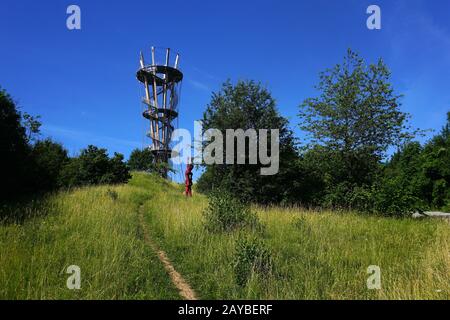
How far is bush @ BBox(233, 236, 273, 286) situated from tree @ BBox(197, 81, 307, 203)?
13.0 meters

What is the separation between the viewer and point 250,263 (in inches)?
267

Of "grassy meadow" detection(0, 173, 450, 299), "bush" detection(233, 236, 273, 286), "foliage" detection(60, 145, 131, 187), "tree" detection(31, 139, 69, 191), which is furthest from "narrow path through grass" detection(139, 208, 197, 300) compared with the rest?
"foliage" detection(60, 145, 131, 187)

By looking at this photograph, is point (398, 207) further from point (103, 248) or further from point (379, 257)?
point (103, 248)

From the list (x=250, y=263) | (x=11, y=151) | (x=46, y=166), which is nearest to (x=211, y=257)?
(x=250, y=263)

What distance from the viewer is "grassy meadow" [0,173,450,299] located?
19.3 ft

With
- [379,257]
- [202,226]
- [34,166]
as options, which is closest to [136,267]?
[202,226]

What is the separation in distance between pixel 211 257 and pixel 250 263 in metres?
1.34

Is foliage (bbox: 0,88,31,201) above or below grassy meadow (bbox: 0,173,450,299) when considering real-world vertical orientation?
above

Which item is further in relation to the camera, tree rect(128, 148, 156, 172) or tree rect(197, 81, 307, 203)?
tree rect(128, 148, 156, 172)

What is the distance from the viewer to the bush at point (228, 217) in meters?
10.4

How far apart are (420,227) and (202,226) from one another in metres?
6.65

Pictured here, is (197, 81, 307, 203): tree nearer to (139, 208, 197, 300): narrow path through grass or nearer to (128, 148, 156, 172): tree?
(139, 208, 197, 300): narrow path through grass

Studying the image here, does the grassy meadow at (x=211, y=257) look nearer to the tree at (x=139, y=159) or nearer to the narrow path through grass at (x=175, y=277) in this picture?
the narrow path through grass at (x=175, y=277)

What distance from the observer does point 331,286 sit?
618 cm
